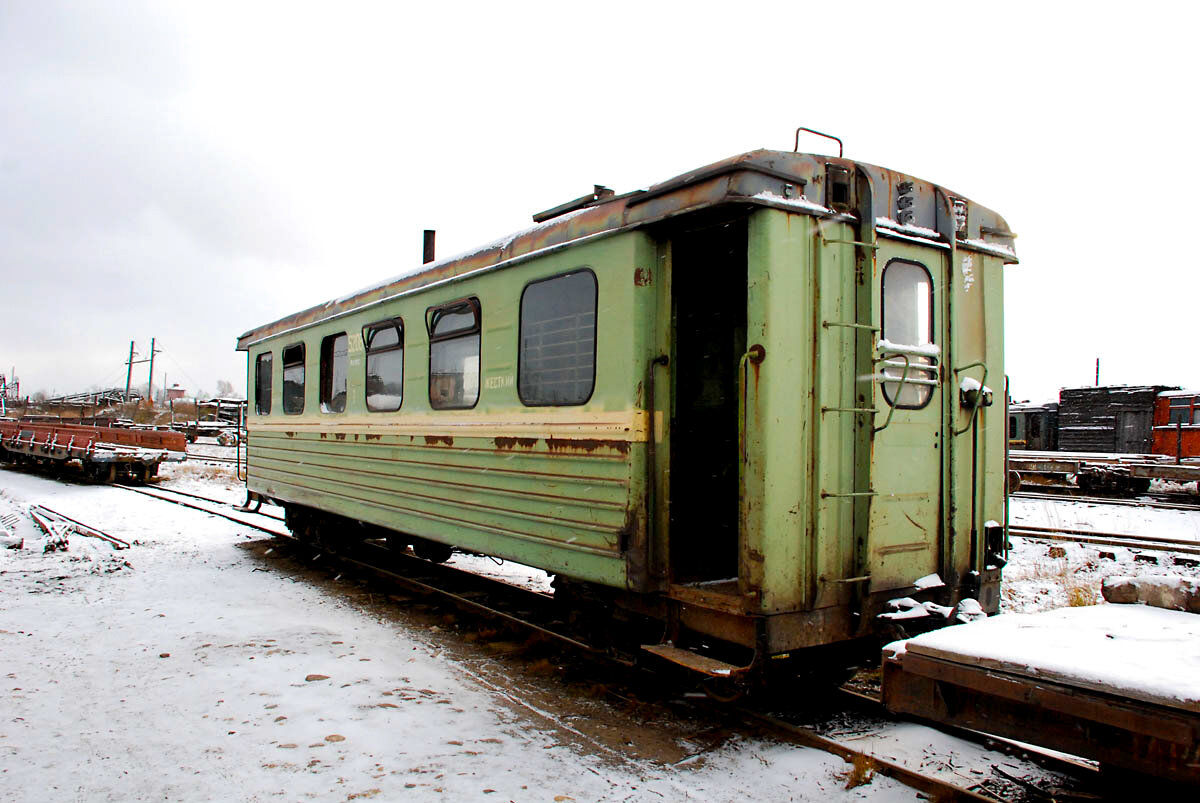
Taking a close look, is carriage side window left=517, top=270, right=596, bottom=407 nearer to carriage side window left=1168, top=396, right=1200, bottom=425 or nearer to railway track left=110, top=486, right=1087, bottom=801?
railway track left=110, top=486, right=1087, bottom=801

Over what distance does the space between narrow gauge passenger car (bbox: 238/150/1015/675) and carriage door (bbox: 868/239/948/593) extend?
0.02 meters

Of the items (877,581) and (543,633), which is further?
(543,633)

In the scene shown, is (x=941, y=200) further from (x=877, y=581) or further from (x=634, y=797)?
(x=634, y=797)

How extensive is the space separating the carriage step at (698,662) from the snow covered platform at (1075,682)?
2.84 ft

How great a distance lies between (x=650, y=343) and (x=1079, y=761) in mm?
2974

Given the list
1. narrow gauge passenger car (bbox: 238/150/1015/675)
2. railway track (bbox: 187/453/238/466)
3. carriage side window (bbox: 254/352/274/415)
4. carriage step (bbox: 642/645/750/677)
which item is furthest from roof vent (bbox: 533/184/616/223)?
railway track (bbox: 187/453/238/466)

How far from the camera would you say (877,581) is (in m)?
4.57

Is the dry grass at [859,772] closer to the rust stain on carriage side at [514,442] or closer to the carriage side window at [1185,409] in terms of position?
the rust stain on carriage side at [514,442]

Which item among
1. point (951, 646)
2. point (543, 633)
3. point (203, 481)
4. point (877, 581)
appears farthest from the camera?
point (203, 481)

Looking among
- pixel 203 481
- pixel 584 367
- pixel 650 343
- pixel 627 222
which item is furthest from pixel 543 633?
pixel 203 481

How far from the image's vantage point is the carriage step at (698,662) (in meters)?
4.15

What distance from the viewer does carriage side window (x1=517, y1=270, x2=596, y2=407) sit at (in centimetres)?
511

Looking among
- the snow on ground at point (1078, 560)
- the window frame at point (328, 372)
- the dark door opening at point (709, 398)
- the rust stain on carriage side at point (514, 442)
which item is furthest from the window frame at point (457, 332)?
the snow on ground at point (1078, 560)

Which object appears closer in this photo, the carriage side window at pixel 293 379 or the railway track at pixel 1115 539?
the carriage side window at pixel 293 379
